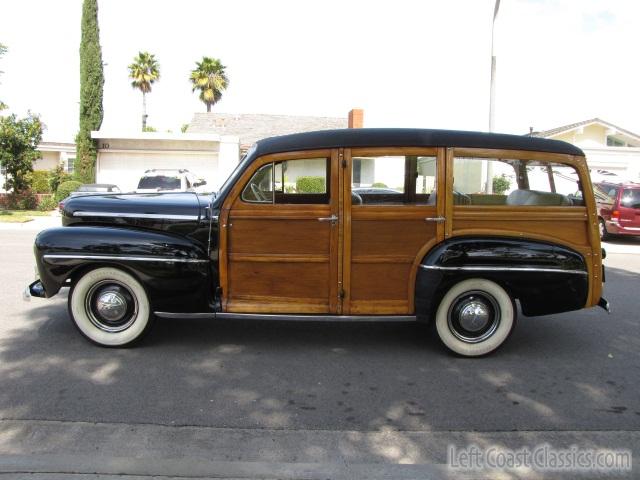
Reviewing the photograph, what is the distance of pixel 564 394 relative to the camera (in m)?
4.12

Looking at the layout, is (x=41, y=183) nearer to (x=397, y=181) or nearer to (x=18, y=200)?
(x=18, y=200)

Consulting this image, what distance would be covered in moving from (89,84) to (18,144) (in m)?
6.05

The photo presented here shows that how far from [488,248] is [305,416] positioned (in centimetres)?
220

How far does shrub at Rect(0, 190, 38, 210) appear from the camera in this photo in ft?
69.8

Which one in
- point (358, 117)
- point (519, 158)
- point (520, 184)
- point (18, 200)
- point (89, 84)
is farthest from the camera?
point (358, 117)

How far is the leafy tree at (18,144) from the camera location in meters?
19.0

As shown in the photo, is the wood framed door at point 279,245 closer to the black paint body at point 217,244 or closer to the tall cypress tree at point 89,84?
the black paint body at point 217,244

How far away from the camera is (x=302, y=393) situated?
13.3ft

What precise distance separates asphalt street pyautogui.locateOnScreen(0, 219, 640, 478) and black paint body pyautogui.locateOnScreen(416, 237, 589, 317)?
1.88ft

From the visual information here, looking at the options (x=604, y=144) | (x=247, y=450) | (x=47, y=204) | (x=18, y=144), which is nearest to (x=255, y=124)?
(x=47, y=204)

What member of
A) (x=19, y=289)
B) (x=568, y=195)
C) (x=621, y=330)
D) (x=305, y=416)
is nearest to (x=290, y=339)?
(x=305, y=416)

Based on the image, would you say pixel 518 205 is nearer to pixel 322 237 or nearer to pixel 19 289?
pixel 322 237

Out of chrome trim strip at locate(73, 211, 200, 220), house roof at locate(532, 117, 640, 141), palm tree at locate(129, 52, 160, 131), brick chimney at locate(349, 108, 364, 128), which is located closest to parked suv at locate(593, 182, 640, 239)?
chrome trim strip at locate(73, 211, 200, 220)

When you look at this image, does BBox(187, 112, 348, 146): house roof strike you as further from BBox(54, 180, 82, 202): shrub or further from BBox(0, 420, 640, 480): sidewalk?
BBox(0, 420, 640, 480): sidewalk
